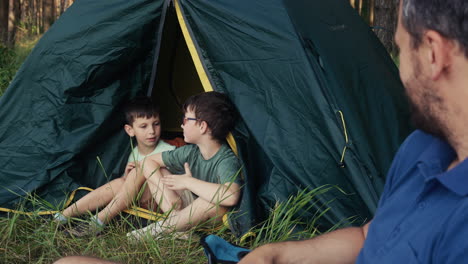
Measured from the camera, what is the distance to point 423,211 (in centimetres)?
136

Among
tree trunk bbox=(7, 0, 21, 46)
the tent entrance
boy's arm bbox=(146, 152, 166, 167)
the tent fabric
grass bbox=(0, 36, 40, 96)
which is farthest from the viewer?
tree trunk bbox=(7, 0, 21, 46)

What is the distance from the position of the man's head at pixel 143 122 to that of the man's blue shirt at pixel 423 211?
2.18m

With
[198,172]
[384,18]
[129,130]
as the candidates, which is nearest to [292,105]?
[198,172]

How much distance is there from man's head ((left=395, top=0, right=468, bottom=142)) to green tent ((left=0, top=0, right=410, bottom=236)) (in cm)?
159

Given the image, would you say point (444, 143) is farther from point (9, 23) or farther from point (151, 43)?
point (9, 23)

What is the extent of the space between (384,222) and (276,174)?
1.65 meters

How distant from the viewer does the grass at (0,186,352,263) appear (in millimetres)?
2879

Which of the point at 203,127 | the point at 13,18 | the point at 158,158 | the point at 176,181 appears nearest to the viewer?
the point at 176,181

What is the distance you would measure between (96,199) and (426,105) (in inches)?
96.4

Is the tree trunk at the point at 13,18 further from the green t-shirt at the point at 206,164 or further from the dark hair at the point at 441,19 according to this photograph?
the dark hair at the point at 441,19

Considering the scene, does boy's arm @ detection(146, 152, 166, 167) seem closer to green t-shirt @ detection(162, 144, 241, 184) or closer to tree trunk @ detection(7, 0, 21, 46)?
green t-shirt @ detection(162, 144, 241, 184)

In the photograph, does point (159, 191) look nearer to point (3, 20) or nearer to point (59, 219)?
point (59, 219)

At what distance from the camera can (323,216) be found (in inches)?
121

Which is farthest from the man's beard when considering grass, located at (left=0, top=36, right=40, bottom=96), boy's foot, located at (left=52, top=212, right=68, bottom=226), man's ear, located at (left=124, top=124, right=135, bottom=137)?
grass, located at (left=0, top=36, right=40, bottom=96)
